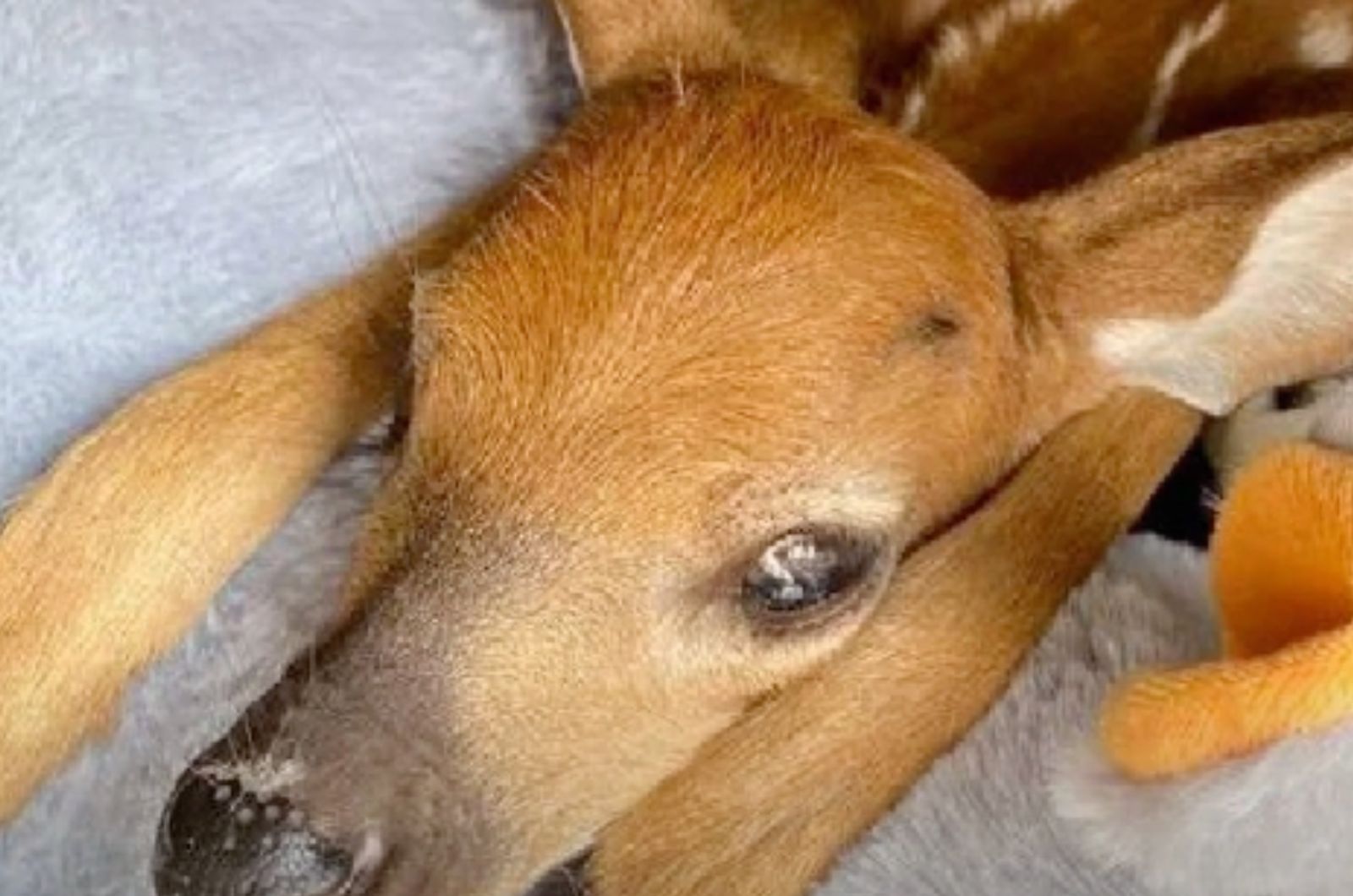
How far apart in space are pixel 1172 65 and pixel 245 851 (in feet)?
2.88

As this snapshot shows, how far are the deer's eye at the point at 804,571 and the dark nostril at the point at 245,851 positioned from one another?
0.25m

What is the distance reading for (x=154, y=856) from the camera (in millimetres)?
1542

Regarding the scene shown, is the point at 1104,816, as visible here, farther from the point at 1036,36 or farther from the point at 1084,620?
the point at 1036,36

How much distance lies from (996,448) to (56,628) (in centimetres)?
50

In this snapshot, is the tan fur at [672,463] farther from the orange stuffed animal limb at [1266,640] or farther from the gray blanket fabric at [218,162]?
the orange stuffed animal limb at [1266,640]

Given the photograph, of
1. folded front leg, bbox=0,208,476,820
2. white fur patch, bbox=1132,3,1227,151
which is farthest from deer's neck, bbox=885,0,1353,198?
folded front leg, bbox=0,208,476,820

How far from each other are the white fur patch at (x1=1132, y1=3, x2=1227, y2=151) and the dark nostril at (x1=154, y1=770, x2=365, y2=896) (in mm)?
784

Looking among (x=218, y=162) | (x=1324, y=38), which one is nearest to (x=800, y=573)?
(x=218, y=162)

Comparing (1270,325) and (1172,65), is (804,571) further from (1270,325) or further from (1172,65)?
(1172,65)

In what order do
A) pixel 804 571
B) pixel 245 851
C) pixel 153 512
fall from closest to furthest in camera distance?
pixel 245 851 < pixel 804 571 < pixel 153 512

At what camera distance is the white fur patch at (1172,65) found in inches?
79.6

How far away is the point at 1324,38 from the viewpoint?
208 centimetres

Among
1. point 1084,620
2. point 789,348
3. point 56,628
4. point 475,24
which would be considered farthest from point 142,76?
point 1084,620

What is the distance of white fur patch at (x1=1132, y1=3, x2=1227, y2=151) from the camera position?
2021mm
